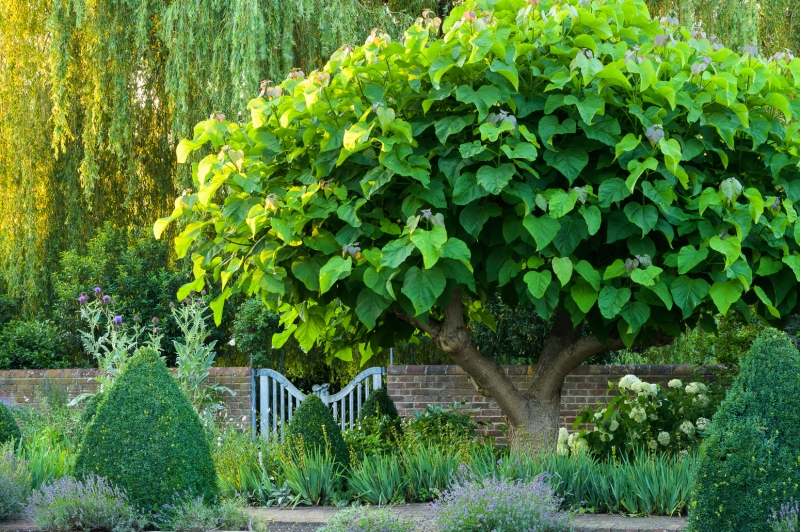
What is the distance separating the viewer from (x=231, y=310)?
11852mm

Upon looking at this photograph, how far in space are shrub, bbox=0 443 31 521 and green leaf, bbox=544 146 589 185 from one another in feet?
13.7

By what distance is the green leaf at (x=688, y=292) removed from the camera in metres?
5.16

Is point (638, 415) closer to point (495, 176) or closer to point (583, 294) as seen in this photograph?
point (583, 294)

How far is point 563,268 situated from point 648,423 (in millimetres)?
2733

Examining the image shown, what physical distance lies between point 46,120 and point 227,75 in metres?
3.42

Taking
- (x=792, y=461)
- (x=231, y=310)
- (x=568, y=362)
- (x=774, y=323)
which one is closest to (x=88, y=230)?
(x=231, y=310)

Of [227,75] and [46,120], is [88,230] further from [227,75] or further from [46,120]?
[227,75]

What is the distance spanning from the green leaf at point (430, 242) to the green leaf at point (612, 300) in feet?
3.57

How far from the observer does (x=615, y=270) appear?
5.22 m

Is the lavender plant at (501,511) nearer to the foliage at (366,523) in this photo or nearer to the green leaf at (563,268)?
the foliage at (366,523)

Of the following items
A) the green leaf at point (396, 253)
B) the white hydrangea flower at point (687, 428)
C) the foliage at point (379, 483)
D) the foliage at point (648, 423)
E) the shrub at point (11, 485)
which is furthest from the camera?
the foliage at point (648, 423)

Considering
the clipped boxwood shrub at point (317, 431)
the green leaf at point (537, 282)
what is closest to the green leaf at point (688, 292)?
the green leaf at point (537, 282)

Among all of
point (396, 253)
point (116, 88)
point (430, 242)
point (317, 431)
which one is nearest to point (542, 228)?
point (430, 242)

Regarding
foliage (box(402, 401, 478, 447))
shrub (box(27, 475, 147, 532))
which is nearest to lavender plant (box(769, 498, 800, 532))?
foliage (box(402, 401, 478, 447))
